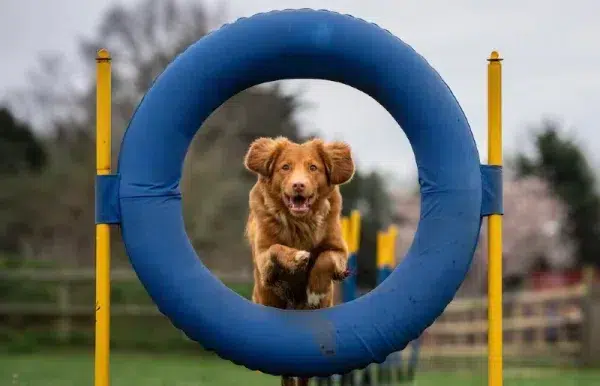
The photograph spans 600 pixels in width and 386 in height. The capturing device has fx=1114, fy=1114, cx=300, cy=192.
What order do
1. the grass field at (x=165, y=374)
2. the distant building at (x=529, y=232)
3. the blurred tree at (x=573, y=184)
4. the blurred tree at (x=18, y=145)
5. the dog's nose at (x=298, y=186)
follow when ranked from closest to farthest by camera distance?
1. the dog's nose at (x=298, y=186)
2. the grass field at (x=165, y=374)
3. the blurred tree at (x=18, y=145)
4. the blurred tree at (x=573, y=184)
5. the distant building at (x=529, y=232)

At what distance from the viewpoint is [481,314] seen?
21.5 metres

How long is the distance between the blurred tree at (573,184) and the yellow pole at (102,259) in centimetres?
3229

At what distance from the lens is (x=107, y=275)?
17.9ft

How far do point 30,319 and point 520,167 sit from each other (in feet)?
75.9

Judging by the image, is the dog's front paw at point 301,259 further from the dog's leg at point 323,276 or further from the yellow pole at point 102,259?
the yellow pole at point 102,259

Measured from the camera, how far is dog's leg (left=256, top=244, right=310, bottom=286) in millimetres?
5699

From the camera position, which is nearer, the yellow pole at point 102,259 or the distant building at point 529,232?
the yellow pole at point 102,259

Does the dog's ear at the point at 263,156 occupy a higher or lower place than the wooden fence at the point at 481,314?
higher

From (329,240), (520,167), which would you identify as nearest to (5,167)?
(520,167)

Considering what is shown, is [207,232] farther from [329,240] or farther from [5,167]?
[329,240]

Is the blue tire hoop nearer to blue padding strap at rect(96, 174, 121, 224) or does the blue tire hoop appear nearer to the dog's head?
blue padding strap at rect(96, 174, 121, 224)

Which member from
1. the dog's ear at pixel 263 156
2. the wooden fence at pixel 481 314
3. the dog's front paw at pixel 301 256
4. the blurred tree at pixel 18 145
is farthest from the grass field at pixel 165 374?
the blurred tree at pixel 18 145

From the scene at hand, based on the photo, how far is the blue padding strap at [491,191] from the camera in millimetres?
5605

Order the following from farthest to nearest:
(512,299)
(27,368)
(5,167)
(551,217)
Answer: (551,217), (5,167), (512,299), (27,368)
